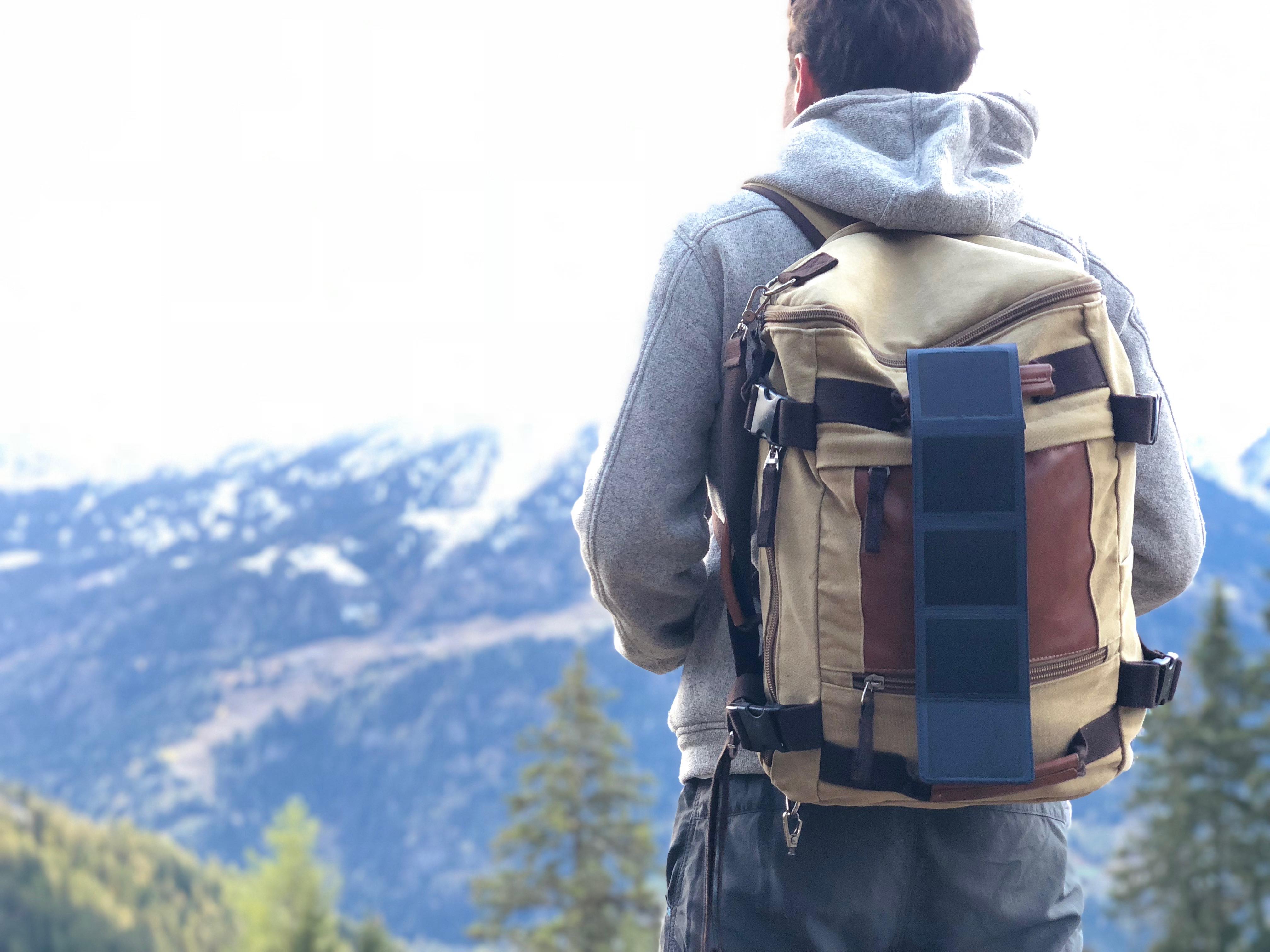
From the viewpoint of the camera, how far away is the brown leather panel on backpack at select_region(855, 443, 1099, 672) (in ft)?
5.59

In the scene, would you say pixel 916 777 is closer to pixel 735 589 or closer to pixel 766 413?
pixel 735 589

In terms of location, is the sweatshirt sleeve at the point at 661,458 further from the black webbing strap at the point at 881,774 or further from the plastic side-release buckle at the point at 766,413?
the black webbing strap at the point at 881,774

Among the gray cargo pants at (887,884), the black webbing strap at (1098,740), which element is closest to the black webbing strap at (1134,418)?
the black webbing strap at (1098,740)

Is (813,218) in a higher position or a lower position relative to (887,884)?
higher

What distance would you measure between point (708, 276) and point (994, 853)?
1.11 metres

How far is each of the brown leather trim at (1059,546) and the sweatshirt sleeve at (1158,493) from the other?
47 cm

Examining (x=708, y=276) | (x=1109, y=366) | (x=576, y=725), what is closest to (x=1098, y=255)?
(x=1109, y=366)

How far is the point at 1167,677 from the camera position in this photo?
6.16ft

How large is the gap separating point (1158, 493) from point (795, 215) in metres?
0.86

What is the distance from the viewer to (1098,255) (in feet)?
7.29

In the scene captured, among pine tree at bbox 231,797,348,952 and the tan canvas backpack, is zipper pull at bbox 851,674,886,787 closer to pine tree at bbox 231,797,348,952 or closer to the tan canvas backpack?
the tan canvas backpack

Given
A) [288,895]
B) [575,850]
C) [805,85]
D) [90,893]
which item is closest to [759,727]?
[805,85]

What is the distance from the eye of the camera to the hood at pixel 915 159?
1.92m

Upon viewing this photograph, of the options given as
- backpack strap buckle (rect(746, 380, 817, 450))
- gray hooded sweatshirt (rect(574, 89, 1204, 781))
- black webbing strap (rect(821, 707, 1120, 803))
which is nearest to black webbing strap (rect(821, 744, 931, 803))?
black webbing strap (rect(821, 707, 1120, 803))
